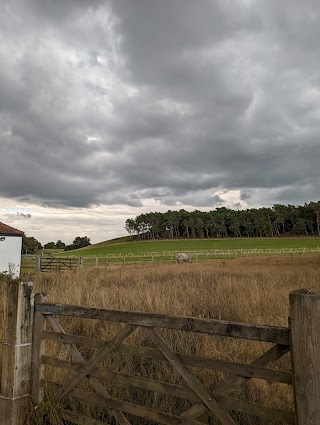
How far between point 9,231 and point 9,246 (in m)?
1.42

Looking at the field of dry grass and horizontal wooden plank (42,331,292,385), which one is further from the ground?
horizontal wooden plank (42,331,292,385)

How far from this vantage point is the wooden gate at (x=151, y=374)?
2607mm

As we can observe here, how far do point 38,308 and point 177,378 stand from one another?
2.12 meters

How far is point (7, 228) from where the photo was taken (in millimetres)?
31984

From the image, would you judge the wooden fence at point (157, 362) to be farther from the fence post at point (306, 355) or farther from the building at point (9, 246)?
the building at point (9, 246)

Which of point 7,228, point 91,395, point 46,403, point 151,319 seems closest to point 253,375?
point 151,319

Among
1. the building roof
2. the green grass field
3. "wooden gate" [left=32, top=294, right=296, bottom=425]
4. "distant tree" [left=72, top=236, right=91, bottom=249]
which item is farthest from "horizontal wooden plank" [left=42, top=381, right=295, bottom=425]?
"distant tree" [left=72, top=236, right=91, bottom=249]

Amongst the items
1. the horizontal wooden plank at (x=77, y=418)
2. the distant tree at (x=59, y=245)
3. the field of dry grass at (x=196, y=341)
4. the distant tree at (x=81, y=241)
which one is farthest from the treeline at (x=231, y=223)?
the horizontal wooden plank at (x=77, y=418)

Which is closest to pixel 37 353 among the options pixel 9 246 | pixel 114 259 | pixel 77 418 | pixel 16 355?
pixel 16 355

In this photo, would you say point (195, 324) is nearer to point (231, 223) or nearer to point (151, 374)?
point (151, 374)

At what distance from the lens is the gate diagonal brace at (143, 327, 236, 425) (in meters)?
2.75

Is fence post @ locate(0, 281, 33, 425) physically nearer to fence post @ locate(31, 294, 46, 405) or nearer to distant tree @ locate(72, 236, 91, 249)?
fence post @ locate(31, 294, 46, 405)

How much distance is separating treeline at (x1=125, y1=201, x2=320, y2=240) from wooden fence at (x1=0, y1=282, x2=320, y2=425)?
426 feet

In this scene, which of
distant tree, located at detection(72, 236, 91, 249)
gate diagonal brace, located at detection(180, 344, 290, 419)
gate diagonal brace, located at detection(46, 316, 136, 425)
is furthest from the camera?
distant tree, located at detection(72, 236, 91, 249)
